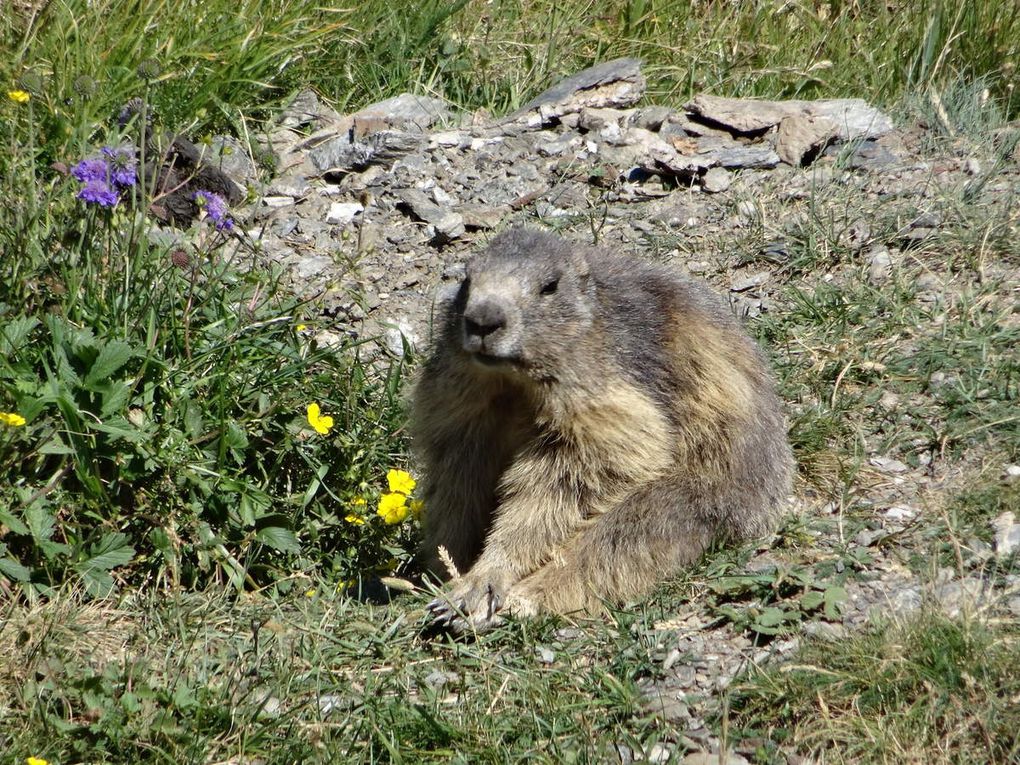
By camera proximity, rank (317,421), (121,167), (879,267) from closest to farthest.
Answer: (121,167)
(317,421)
(879,267)

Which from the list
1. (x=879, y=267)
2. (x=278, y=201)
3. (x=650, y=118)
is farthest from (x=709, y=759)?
(x=650, y=118)

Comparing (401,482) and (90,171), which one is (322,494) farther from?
(90,171)

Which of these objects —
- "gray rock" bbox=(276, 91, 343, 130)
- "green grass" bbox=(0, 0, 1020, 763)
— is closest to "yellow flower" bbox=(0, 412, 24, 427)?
"green grass" bbox=(0, 0, 1020, 763)

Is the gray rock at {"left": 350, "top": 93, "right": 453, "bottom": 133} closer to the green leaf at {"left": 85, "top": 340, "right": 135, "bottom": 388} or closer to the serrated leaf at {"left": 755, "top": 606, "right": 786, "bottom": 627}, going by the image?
the green leaf at {"left": 85, "top": 340, "right": 135, "bottom": 388}

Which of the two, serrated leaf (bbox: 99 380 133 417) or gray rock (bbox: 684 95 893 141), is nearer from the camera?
serrated leaf (bbox: 99 380 133 417)

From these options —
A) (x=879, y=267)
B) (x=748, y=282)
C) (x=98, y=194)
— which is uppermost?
(x=98, y=194)

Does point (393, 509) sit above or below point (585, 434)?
below

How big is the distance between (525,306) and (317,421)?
1.15 meters

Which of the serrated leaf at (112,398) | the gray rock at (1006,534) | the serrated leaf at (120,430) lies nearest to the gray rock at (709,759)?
the gray rock at (1006,534)

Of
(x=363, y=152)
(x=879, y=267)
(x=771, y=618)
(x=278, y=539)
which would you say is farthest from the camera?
(x=363, y=152)

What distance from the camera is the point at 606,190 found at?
746 centimetres

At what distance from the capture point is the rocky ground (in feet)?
21.7

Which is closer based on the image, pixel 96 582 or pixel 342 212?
pixel 96 582

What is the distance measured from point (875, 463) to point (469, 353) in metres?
1.93
